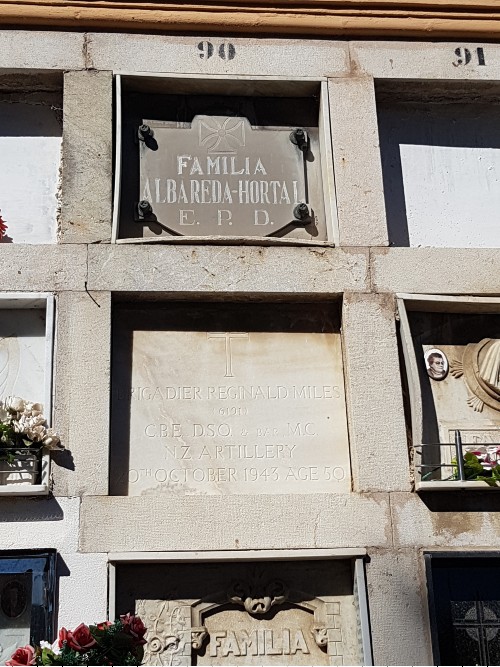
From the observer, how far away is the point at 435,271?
9.16 metres

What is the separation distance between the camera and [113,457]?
847 cm

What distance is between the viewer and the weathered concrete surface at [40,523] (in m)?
7.93

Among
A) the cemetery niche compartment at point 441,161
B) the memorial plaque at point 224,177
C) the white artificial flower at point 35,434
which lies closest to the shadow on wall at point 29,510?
the white artificial flower at point 35,434

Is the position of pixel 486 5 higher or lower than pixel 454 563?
higher

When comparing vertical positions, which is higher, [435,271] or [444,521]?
[435,271]

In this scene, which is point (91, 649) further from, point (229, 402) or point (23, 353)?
point (23, 353)

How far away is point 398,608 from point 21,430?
3364 millimetres

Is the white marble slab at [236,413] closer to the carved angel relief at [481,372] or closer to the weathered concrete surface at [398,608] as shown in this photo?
the weathered concrete surface at [398,608]

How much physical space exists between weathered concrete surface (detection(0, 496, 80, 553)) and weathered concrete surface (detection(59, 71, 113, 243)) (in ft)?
7.85

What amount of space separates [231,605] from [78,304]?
2.89 meters

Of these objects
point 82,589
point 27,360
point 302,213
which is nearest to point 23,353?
point 27,360

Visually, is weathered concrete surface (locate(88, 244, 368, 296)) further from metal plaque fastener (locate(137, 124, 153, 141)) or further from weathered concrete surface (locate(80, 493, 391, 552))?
weathered concrete surface (locate(80, 493, 391, 552))

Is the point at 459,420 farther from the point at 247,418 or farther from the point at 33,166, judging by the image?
the point at 33,166

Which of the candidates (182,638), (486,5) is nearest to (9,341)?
(182,638)
